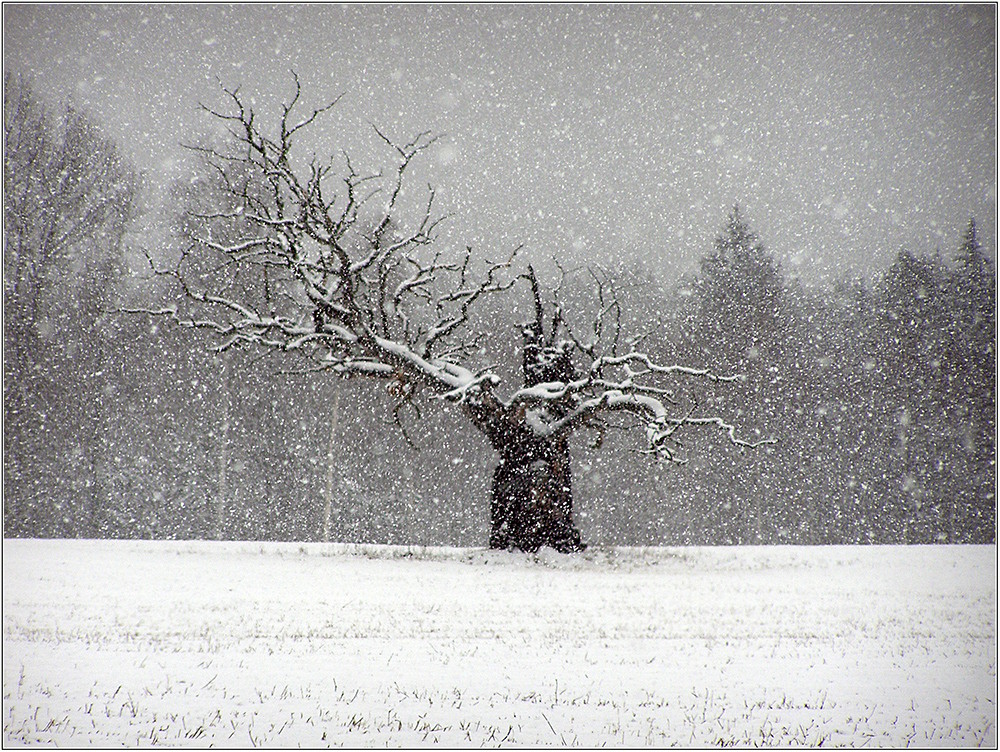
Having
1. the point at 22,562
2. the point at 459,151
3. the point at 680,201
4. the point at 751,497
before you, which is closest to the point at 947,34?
the point at 459,151

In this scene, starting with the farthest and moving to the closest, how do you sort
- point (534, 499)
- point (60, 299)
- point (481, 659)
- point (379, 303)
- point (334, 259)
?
point (60, 299) → point (534, 499) → point (334, 259) → point (379, 303) → point (481, 659)

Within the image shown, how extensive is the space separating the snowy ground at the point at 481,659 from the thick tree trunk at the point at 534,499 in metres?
3.33

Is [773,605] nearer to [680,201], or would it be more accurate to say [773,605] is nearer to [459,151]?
[459,151]

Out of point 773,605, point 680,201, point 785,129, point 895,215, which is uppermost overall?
point 680,201

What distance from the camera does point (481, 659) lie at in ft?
19.9

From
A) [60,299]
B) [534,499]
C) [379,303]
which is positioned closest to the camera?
[379,303]

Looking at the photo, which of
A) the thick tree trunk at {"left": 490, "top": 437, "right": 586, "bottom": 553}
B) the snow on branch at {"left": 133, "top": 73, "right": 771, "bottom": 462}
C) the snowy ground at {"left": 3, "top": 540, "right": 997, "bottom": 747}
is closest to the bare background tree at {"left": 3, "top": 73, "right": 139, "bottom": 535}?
the snow on branch at {"left": 133, "top": 73, "right": 771, "bottom": 462}

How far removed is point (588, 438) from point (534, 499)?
15479 millimetres

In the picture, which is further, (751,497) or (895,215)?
(751,497)

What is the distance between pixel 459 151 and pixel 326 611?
10209 millimetres

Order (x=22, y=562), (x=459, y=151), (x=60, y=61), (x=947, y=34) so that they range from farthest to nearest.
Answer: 1. (x=459, y=151)
2. (x=22, y=562)
3. (x=60, y=61)
4. (x=947, y=34)

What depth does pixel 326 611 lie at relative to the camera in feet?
26.9

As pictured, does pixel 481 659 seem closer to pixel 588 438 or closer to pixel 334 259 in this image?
pixel 334 259

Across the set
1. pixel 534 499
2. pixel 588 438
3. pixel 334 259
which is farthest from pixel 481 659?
pixel 588 438
